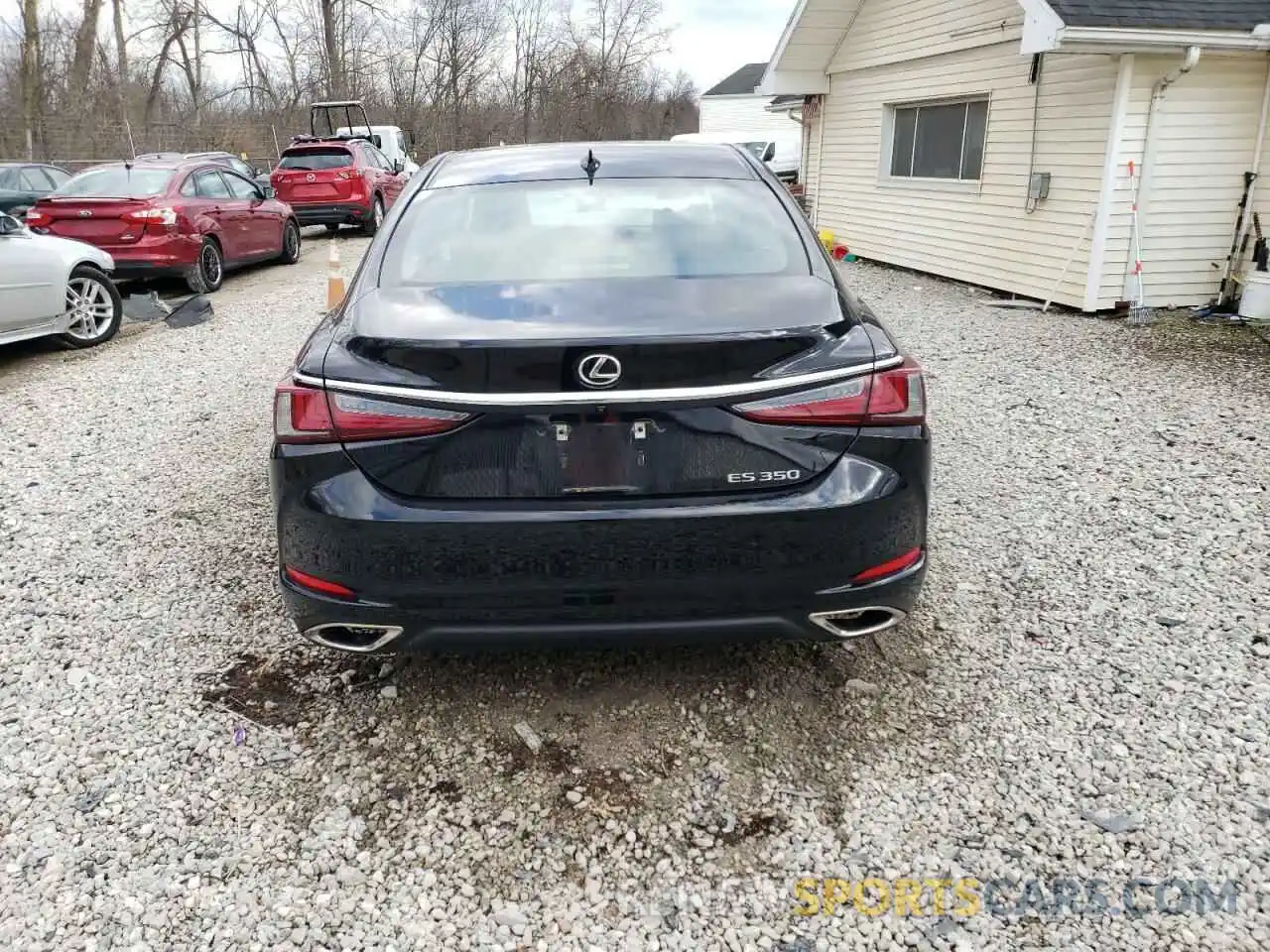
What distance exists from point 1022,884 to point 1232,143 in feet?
30.6

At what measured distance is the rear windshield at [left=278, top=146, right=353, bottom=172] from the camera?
16594mm

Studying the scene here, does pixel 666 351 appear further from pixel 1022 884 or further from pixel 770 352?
pixel 1022 884

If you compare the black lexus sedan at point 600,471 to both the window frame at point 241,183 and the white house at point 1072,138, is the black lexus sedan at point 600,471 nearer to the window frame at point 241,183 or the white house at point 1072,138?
the white house at point 1072,138

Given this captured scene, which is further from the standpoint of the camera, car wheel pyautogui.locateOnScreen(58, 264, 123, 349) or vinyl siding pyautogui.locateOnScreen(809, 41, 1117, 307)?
vinyl siding pyautogui.locateOnScreen(809, 41, 1117, 307)

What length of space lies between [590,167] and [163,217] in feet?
29.1

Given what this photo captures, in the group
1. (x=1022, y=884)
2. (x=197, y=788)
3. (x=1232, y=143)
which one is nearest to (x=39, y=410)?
(x=197, y=788)

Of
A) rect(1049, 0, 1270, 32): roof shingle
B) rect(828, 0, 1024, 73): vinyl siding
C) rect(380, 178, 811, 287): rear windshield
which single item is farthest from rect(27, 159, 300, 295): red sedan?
rect(1049, 0, 1270, 32): roof shingle

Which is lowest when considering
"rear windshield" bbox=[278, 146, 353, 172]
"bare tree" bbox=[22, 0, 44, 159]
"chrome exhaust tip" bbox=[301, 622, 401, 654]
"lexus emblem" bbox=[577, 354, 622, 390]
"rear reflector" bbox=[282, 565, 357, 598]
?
"chrome exhaust tip" bbox=[301, 622, 401, 654]

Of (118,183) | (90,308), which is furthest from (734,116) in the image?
(90,308)

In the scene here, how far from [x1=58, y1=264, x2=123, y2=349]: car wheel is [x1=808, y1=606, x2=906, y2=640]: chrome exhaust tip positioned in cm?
795

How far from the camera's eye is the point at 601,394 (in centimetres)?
227

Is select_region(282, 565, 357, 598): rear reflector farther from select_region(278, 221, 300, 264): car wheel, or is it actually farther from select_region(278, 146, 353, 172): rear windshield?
A: select_region(278, 146, 353, 172): rear windshield

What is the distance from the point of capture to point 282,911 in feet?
7.20

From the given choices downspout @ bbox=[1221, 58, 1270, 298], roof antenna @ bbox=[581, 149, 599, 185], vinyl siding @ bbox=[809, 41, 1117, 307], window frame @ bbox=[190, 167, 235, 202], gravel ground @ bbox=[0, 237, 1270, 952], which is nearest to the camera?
gravel ground @ bbox=[0, 237, 1270, 952]
